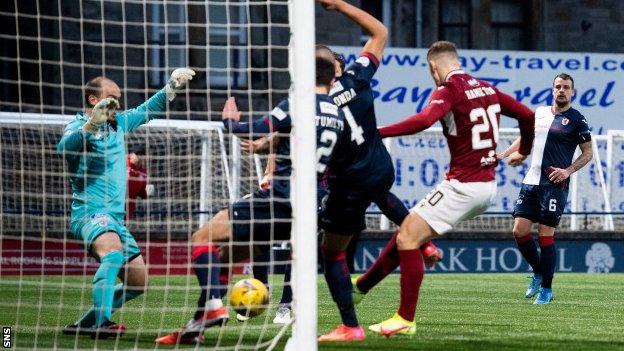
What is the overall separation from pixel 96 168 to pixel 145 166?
11.6 metres

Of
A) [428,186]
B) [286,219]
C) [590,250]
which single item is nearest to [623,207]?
[590,250]

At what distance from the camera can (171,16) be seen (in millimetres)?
29109

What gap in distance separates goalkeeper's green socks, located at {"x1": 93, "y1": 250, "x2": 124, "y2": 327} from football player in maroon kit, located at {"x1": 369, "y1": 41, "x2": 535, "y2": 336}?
67.6 inches

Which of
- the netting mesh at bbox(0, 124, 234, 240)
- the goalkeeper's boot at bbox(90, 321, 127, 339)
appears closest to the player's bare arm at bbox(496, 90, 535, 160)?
the goalkeeper's boot at bbox(90, 321, 127, 339)

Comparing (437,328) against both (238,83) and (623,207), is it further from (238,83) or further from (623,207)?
(238,83)

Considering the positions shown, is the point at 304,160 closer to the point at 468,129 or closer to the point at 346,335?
the point at 346,335

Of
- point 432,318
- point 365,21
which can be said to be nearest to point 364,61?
point 365,21

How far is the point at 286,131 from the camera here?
885cm

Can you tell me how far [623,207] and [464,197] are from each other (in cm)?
1608

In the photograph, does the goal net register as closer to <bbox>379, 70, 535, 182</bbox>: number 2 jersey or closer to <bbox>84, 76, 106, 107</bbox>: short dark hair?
<bbox>84, 76, 106, 107</bbox>: short dark hair

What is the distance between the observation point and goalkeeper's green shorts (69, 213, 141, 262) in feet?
31.5

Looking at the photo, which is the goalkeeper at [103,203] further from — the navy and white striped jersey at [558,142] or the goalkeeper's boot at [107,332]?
the navy and white striped jersey at [558,142]

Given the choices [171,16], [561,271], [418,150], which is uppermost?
[171,16]

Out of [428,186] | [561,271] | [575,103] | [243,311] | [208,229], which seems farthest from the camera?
[575,103]
